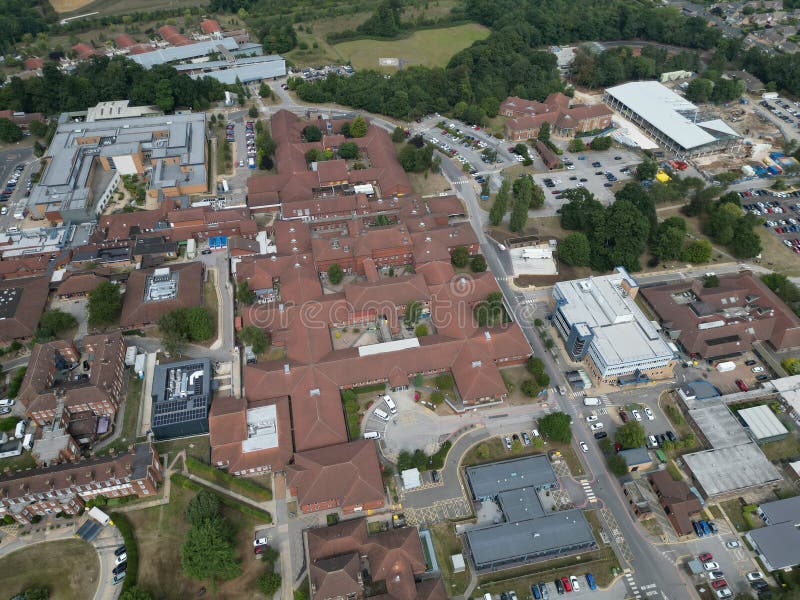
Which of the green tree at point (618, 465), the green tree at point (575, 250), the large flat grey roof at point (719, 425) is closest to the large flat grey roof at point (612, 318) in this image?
the green tree at point (575, 250)

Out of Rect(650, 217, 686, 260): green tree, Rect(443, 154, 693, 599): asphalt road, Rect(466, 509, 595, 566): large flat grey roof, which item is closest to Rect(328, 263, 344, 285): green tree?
Rect(443, 154, 693, 599): asphalt road

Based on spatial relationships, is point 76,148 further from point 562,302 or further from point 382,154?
point 562,302

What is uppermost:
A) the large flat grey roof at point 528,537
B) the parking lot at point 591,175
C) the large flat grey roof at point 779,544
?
the parking lot at point 591,175

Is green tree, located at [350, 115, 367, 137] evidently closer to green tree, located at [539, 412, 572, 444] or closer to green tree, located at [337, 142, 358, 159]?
green tree, located at [337, 142, 358, 159]

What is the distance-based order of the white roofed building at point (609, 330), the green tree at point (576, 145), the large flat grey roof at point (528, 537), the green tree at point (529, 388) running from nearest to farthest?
the large flat grey roof at point (528, 537) < the green tree at point (529, 388) < the white roofed building at point (609, 330) < the green tree at point (576, 145)

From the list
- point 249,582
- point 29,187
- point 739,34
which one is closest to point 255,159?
point 29,187

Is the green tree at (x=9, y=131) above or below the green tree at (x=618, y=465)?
above

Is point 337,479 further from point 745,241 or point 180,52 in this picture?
point 180,52

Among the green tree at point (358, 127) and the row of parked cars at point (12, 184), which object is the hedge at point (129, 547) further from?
the green tree at point (358, 127)
